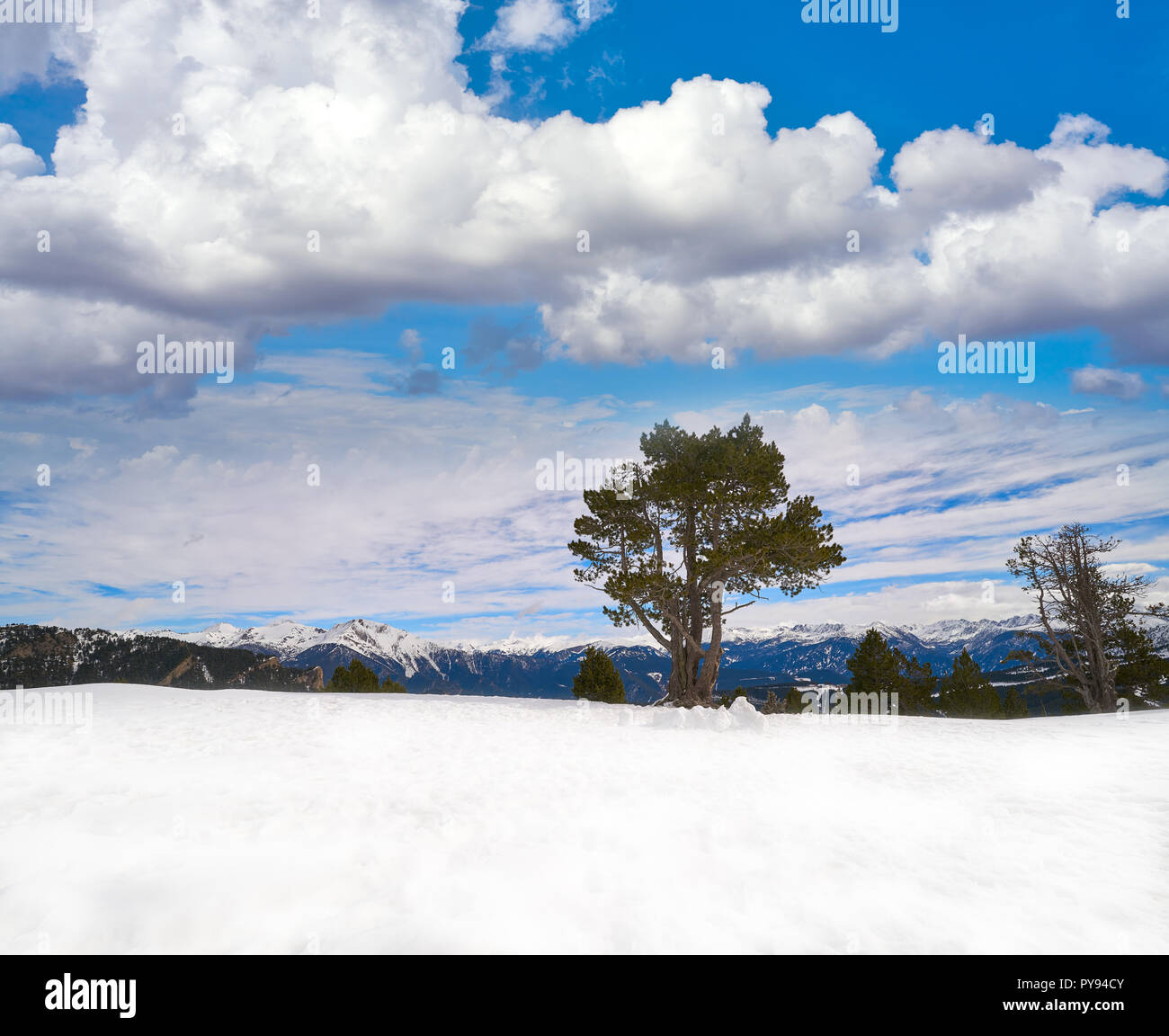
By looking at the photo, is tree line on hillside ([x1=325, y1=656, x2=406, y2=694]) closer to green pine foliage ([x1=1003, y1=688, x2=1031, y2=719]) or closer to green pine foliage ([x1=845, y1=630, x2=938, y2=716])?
green pine foliage ([x1=845, y1=630, x2=938, y2=716])

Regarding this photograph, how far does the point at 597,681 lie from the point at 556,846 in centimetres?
4284

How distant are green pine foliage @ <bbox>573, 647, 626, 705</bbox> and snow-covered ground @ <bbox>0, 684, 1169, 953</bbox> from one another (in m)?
34.8

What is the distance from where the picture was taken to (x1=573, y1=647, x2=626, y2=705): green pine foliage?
48.1m

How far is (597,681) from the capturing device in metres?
49.6

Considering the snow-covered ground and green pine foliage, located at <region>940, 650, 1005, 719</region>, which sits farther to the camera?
green pine foliage, located at <region>940, 650, 1005, 719</region>

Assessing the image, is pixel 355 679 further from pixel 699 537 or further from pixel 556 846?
pixel 556 846

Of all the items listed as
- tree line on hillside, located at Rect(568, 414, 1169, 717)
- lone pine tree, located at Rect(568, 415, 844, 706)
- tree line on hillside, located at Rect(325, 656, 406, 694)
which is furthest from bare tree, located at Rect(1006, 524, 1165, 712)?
tree line on hillside, located at Rect(325, 656, 406, 694)

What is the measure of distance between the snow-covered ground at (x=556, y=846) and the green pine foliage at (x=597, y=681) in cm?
3477

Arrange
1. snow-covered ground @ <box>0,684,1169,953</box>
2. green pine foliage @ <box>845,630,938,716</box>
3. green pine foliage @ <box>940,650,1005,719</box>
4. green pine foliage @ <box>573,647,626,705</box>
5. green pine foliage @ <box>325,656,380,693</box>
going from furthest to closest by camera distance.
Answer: green pine foliage @ <box>940,650,1005,719</box> → green pine foliage @ <box>573,647,626,705</box> → green pine foliage @ <box>325,656,380,693</box> → green pine foliage @ <box>845,630,938,716</box> → snow-covered ground @ <box>0,684,1169,953</box>

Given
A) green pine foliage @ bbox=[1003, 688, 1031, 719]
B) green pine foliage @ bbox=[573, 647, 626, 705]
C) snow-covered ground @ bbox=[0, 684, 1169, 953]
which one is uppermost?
snow-covered ground @ bbox=[0, 684, 1169, 953]

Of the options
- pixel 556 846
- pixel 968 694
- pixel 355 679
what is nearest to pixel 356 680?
pixel 355 679

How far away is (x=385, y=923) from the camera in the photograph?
5.90 m
